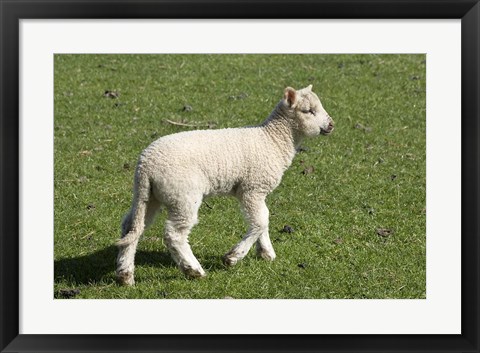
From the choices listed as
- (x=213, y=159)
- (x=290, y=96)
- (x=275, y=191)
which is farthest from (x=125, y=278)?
(x=275, y=191)

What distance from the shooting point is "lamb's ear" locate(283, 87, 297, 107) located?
8258 millimetres

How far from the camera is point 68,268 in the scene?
8.64 m

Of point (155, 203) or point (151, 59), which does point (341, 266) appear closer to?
point (155, 203)

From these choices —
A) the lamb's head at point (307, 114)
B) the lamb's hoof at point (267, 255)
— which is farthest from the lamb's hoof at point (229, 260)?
the lamb's head at point (307, 114)

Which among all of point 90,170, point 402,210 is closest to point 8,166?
point 90,170

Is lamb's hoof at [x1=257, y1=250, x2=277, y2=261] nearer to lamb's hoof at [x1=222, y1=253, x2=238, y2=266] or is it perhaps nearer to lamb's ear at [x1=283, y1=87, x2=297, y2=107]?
lamb's hoof at [x1=222, y1=253, x2=238, y2=266]

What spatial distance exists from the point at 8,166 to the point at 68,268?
2.26 m

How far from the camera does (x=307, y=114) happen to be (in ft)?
27.7

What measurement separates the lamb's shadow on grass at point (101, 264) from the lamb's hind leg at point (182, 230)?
14.7 inches

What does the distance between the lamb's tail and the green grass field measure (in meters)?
0.53

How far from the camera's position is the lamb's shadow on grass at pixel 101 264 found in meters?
8.40

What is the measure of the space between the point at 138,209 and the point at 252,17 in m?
2.38

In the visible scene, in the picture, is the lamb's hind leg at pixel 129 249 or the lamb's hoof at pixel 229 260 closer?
the lamb's hind leg at pixel 129 249

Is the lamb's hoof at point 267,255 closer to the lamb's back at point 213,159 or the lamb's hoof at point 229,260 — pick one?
the lamb's hoof at point 229,260
